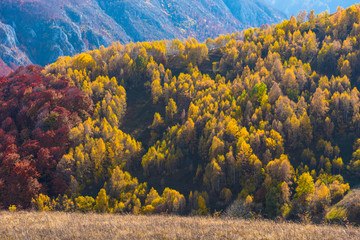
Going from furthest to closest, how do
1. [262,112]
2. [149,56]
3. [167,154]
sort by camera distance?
1. [149,56]
2. [262,112]
3. [167,154]

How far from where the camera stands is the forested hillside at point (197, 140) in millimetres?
Answer: 77500

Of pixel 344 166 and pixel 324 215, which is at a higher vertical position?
pixel 344 166

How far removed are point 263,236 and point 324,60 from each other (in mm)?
142401

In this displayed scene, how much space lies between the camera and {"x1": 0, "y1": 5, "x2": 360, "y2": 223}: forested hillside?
3051 inches

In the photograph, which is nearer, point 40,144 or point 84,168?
point 84,168

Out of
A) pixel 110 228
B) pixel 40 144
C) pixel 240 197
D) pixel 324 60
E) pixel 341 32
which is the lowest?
pixel 40 144

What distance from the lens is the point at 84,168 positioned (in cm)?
9056

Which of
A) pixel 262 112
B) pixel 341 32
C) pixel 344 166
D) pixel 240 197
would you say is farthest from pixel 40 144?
pixel 341 32

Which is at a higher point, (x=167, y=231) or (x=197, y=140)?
(x=167, y=231)

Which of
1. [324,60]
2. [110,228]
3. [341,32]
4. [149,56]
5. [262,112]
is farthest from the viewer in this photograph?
[149,56]

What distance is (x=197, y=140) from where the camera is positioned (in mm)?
103812

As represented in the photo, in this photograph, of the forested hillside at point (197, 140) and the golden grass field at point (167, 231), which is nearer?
the golden grass field at point (167, 231)

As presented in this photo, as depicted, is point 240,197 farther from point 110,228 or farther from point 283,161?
point 110,228

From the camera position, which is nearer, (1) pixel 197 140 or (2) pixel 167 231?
(2) pixel 167 231
